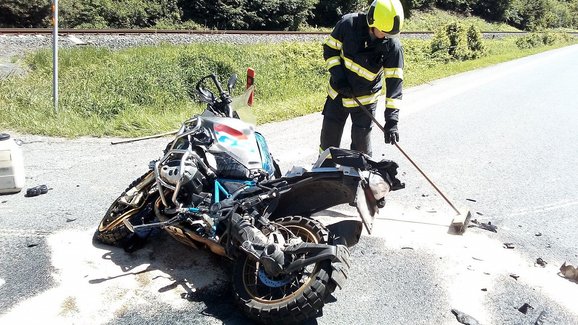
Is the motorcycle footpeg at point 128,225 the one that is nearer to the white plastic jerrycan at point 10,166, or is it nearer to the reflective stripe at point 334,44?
the white plastic jerrycan at point 10,166

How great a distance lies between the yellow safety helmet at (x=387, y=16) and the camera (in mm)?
4223

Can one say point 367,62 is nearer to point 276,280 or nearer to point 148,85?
point 276,280

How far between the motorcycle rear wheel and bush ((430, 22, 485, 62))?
17.9 meters

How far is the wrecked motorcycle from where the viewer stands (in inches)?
116

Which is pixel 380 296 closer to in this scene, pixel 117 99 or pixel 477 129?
pixel 477 129

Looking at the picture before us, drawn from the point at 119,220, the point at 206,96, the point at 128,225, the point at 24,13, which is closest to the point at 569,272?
the point at 206,96

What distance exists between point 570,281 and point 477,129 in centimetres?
512

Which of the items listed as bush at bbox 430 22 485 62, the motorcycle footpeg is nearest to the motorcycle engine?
the motorcycle footpeg

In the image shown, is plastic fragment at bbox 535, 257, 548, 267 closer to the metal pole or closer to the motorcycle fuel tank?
the motorcycle fuel tank

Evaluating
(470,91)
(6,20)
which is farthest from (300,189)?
(6,20)

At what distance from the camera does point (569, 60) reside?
22.7 meters

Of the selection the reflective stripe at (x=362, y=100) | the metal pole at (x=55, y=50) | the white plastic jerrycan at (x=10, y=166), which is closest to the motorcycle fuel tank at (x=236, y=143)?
the reflective stripe at (x=362, y=100)

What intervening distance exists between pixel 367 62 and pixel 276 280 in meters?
2.42

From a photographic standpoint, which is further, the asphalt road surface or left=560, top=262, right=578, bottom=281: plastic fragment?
left=560, top=262, right=578, bottom=281: plastic fragment
